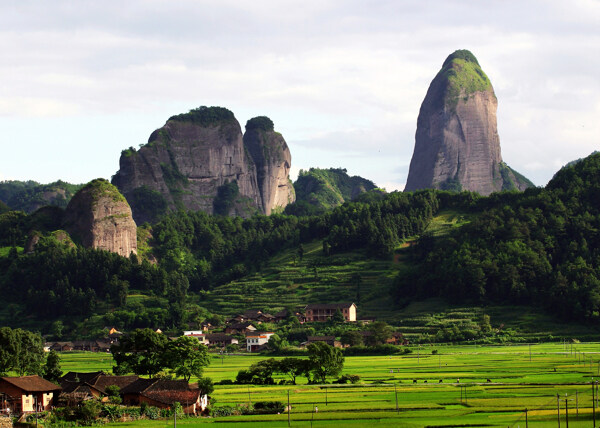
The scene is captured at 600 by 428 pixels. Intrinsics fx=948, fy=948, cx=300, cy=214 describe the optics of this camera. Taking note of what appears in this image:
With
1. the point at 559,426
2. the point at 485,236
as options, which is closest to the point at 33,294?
the point at 485,236

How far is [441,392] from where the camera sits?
78.1 m

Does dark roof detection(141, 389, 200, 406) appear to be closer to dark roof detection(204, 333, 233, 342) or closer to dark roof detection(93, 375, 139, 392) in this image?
dark roof detection(93, 375, 139, 392)

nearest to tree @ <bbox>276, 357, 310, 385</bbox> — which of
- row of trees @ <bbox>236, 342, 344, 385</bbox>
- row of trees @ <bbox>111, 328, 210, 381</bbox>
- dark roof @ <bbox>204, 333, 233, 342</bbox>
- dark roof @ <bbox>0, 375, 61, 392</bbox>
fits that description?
row of trees @ <bbox>236, 342, 344, 385</bbox>

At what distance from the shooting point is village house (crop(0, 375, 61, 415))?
7019 centimetres

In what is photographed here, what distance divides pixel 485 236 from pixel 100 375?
104200 mm

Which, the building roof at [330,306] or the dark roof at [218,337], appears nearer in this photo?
the dark roof at [218,337]

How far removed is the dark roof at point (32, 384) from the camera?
70.8 meters

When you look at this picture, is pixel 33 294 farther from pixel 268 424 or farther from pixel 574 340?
pixel 268 424

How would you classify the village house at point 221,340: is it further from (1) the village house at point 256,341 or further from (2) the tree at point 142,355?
(2) the tree at point 142,355

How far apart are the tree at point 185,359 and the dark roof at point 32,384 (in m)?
17.2

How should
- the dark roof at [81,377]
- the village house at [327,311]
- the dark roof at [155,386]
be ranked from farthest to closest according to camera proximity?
the village house at [327,311]
the dark roof at [81,377]
the dark roof at [155,386]

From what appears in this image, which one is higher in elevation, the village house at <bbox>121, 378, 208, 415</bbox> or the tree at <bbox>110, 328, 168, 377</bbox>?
the tree at <bbox>110, 328, 168, 377</bbox>

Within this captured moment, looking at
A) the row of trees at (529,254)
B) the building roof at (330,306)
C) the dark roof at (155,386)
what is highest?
the row of trees at (529,254)

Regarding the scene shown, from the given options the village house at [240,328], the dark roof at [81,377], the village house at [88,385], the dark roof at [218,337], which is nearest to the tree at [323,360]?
the village house at [88,385]
